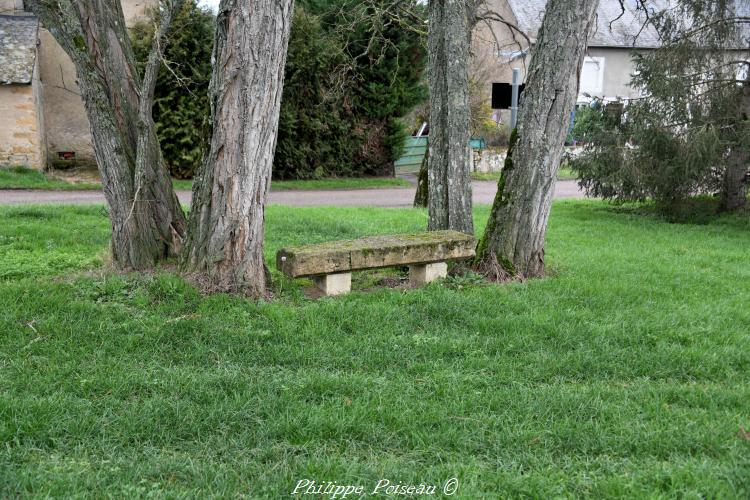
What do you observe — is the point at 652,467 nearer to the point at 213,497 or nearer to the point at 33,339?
the point at 213,497

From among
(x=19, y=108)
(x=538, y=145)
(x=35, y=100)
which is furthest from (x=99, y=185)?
(x=538, y=145)

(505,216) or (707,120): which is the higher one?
(707,120)

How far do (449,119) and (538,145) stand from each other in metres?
1.11

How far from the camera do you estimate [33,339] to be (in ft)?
15.6

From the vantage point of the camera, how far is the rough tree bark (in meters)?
6.46

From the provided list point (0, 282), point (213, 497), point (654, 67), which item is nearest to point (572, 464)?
point (213, 497)

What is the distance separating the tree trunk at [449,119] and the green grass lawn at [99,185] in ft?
30.1

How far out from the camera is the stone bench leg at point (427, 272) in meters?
6.72

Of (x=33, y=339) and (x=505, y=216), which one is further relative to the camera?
(x=505, y=216)

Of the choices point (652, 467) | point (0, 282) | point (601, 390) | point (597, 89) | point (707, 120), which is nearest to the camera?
point (652, 467)

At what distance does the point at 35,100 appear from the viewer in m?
19.4

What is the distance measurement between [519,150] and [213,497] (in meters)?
5.05

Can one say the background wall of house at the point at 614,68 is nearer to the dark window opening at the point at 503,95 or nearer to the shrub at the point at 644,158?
the shrub at the point at 644,158

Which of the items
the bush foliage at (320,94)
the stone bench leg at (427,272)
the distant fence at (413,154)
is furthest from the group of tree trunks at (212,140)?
the distant fence at (413,154)
